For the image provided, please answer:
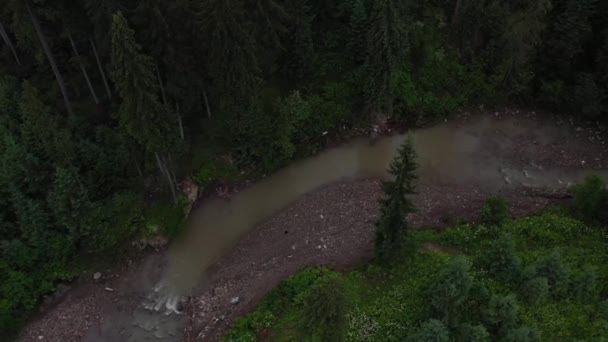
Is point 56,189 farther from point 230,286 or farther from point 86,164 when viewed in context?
point 230,286

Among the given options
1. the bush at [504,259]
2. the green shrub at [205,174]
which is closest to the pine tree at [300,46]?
the green shrub at [205,174]

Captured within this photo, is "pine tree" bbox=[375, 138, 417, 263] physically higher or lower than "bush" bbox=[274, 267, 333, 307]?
higher

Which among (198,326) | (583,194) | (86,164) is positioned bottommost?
(198,326)

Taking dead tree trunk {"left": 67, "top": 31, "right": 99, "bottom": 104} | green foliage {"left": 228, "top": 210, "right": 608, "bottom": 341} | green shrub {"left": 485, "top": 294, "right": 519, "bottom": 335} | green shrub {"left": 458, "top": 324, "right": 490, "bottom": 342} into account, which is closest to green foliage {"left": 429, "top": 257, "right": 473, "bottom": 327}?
green foliage {"left": 228, "top": 210, "right": 608, "bottom": 341}

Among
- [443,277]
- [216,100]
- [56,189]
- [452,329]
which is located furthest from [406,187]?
[56,189]

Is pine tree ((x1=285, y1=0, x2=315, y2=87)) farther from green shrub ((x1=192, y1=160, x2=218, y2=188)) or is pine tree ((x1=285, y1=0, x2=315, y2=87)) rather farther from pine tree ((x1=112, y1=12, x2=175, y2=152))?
pine tree ((x1=112, y1=12, x2=175, y2=152))

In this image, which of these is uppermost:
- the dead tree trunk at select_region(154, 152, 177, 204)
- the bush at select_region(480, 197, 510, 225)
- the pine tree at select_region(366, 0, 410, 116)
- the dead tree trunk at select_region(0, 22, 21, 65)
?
the dead tree trunk at select_region(0, 22, 21, 65)

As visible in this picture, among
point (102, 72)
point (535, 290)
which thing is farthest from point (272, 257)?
point (102, 72)
